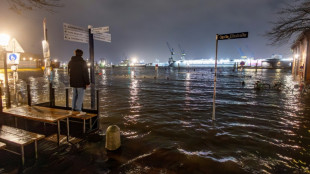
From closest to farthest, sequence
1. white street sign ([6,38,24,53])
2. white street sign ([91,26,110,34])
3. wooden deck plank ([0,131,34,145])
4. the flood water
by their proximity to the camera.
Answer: wooden deck plank ([0,131,34,145]) → the flood water → white street sign ([91,26,110,34]) → white street sign ([6,38,24,53])

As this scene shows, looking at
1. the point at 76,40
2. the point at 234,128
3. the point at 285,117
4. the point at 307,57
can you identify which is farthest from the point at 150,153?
the point at 307,57

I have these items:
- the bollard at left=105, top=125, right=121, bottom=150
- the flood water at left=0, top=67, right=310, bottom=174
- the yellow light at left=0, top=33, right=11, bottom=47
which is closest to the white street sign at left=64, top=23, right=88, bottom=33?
the bollard at left=105, top=125, right=121, bottom=150

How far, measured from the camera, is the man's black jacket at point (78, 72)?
5309 millimetres

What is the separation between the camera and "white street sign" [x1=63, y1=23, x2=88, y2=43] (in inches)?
205

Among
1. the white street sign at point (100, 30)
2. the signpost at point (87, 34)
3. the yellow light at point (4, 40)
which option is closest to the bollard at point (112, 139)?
the signpost at point (87, 34)

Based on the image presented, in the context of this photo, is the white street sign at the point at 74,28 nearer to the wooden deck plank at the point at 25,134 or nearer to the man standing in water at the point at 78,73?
the man standing in water at the point at 78,73

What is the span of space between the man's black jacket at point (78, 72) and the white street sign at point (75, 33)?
62 cm

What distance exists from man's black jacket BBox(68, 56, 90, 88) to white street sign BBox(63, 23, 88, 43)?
0.62 metres

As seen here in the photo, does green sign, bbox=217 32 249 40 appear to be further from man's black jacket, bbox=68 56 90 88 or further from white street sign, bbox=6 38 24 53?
white street sign, bbox=6 38 24 53

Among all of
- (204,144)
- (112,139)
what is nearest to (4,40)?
(112,139)

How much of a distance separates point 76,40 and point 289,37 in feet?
37.7

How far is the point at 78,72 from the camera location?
17.5 feet

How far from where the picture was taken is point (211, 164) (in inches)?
157

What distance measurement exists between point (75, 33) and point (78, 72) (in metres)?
1.22
